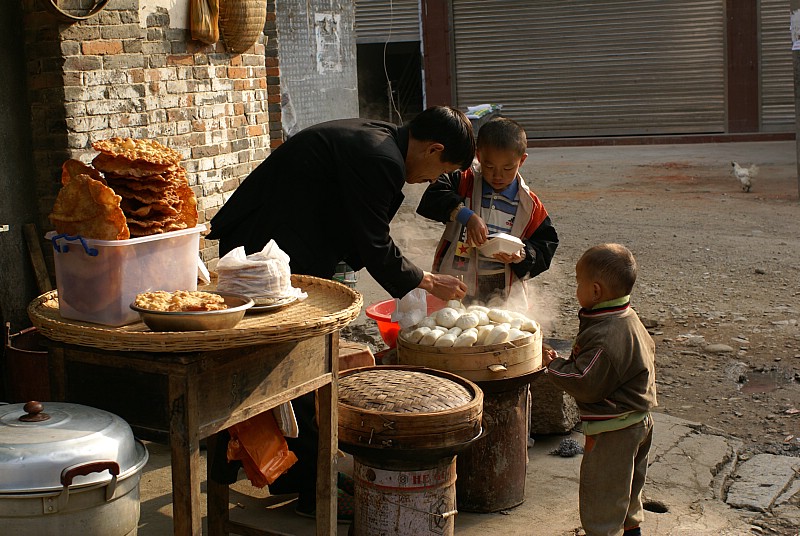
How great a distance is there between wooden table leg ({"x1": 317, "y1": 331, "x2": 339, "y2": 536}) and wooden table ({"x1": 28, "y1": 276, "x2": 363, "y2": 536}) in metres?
0.11

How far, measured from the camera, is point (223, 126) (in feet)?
19.2

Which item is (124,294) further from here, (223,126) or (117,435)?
(223,126)

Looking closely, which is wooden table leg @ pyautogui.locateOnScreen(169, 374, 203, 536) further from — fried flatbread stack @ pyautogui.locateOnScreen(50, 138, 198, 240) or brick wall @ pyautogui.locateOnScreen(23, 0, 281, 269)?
brick wall @ pyautogui.locateOnScreen(23, 0, 281, 269)

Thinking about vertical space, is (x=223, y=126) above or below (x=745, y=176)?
above

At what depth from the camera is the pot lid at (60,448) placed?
2.35 m

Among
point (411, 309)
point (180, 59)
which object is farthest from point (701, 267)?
point (180, 59)

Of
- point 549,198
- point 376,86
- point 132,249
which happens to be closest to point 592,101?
point 376,86

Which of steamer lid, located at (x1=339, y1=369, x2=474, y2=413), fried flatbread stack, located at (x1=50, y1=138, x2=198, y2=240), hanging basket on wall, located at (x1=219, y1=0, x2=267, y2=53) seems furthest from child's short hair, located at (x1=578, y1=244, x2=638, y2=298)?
hanging basket on wall, located at (x1=219, y1=0, x2=267, y2=53)

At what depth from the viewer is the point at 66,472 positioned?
7.73ft

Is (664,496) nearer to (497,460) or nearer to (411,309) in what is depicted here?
(497,460)

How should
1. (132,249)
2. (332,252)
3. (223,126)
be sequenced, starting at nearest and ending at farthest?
1. (132,249)
2. (332,252)
3. (223,126)

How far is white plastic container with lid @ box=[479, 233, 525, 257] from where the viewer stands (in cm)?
451

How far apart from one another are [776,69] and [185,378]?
1853 centimetres

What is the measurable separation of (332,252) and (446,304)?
0.92m
